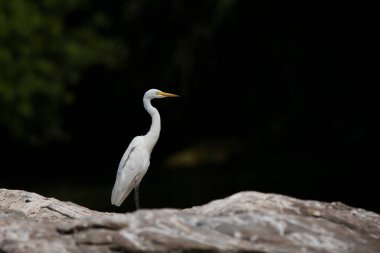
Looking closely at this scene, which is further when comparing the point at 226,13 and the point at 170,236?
the point at 226,13

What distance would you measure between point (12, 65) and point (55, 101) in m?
1.50

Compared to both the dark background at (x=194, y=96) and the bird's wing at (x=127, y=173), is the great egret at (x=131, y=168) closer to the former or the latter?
the bird's wing at (x=127, y=173)

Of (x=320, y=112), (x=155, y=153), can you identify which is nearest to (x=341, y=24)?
(x=320, y=112)

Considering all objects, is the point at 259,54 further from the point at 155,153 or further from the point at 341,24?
the point at 155,153

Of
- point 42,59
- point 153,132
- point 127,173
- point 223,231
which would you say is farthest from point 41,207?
point 42,59

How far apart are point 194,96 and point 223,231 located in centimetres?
1784

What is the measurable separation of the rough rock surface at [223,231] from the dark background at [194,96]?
36.4 ft

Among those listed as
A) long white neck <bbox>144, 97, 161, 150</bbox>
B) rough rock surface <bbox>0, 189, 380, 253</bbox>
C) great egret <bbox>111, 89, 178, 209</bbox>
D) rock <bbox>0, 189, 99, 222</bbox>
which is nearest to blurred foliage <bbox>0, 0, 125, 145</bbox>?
long white neck <bbox>144, 97, 161, 150</bbox>

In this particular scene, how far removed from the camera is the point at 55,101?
2253cm

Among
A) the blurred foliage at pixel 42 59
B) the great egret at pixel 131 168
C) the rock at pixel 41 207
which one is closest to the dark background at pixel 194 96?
the blurred foliage at pixel 42 59

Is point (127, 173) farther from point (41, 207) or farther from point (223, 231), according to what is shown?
point (223, 231)

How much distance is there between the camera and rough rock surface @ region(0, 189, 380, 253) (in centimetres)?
507

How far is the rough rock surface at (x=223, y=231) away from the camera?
5.07 metres

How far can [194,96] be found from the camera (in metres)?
22.9
